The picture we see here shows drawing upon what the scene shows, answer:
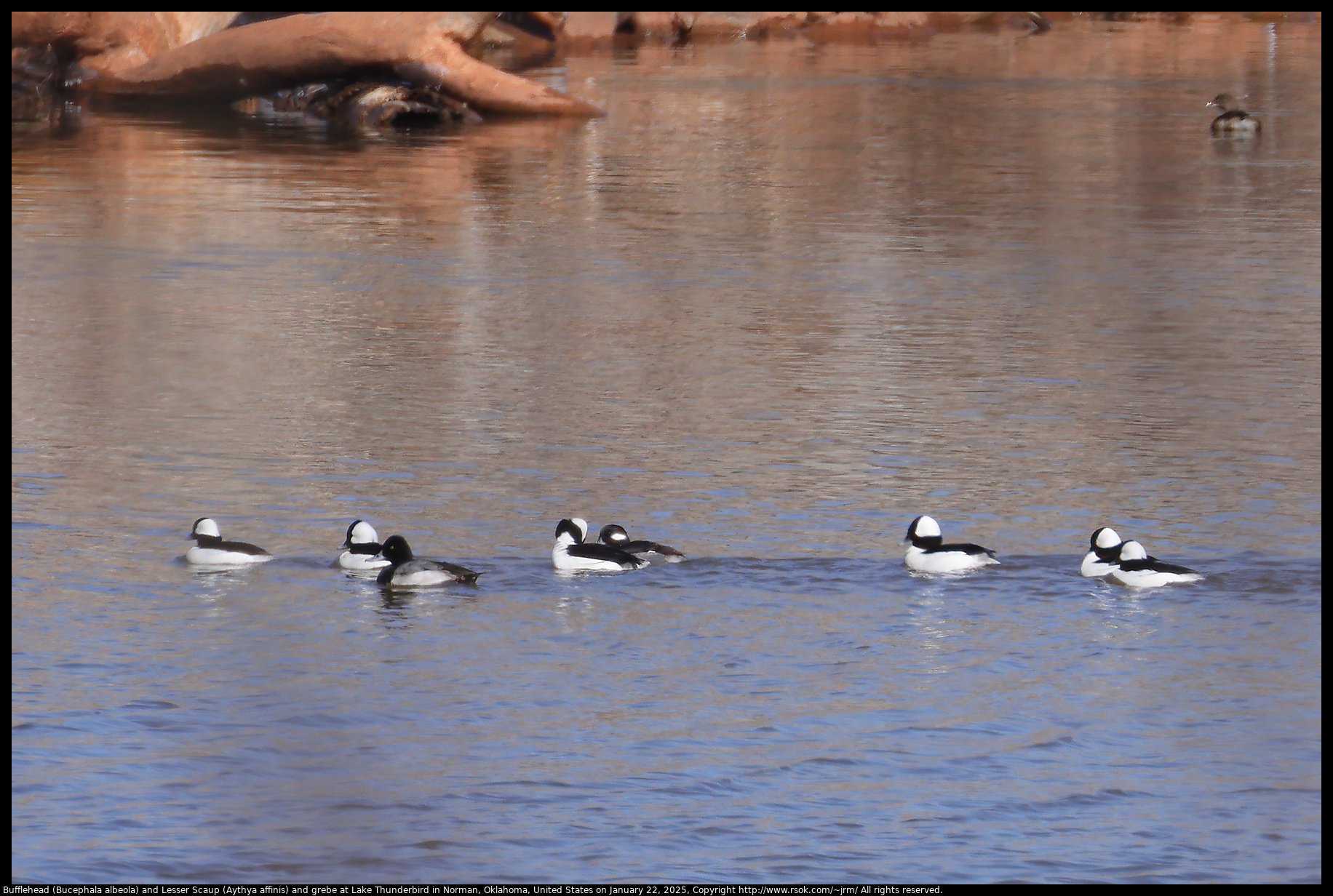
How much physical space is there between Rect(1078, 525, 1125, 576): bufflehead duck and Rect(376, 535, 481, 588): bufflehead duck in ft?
12.3

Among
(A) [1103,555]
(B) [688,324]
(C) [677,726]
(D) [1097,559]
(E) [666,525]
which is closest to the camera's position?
(C) [677,726]

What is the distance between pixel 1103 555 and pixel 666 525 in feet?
9.48

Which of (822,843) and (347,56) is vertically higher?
(347,56)

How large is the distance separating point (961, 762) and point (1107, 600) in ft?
8.94

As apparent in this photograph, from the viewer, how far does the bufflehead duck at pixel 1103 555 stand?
1213 centimetres

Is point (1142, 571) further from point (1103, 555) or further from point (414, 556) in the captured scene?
point (414, 556)

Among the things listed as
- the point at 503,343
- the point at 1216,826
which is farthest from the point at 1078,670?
the point at 503,343

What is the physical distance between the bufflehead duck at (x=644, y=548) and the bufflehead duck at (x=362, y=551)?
145 centimetres

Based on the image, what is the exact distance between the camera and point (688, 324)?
2014 cm

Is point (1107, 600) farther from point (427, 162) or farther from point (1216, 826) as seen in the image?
point (427, 162)

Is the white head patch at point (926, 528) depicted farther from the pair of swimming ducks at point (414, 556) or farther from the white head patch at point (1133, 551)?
the pair of swimming ducks at point (414, 556)

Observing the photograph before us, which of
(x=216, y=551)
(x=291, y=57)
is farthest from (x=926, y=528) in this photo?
(x=291, y=57)

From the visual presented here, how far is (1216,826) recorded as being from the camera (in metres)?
8.70

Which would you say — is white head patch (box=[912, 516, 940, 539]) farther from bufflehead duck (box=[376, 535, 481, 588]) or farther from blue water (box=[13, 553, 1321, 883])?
bufflehead duck (box=[376, 535, 481, 588])
